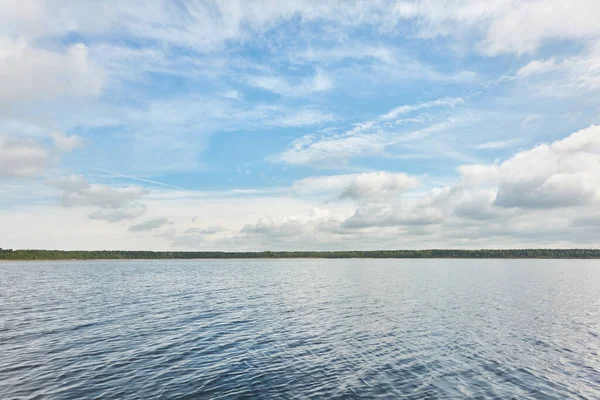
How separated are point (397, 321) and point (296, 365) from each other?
2128 centimetres

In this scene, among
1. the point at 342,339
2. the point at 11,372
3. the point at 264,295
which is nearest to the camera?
the point at 11,372

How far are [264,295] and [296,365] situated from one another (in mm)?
43723

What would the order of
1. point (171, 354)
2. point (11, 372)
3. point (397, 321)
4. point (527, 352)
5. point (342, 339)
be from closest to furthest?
point (11, 372) → point (171, 354) → point (527, 352) → point (342, 339) → point (397, 321)

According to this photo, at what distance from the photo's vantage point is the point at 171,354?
1158 inches

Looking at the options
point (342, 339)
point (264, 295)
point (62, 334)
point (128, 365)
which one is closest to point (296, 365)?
point (342, 339)

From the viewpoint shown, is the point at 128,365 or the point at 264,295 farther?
the point at 264,295

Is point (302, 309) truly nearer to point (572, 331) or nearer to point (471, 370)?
point (471, 370)

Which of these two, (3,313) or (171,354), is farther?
(3,313)

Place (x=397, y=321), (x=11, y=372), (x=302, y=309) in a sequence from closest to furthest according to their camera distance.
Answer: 1. (x=11, y=372)
2. (x=397, y=321)
3. (x=302, y=309)

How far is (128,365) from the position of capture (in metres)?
26.4

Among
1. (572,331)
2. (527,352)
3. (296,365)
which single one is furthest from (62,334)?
(572,331)

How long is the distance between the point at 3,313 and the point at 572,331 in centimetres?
7075

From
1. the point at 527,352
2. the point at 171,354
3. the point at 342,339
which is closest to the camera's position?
the point at 171,354

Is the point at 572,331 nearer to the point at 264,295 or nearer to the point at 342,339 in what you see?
the point at 342,339
